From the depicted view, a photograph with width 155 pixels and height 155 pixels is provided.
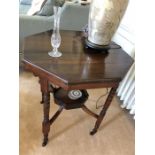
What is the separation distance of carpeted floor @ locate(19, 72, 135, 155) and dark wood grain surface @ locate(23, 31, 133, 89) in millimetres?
524

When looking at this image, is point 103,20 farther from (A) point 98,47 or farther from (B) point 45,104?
(B) point 45,104

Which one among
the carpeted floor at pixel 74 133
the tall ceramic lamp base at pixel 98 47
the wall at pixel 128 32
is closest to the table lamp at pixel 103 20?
the tall ceramic lamp base at pixel 98 47

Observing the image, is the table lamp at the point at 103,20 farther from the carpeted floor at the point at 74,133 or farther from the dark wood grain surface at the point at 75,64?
the carpeted floor at the point at 74,133

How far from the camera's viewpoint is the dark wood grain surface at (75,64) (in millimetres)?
1166

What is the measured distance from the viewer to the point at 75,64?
50.0 inches

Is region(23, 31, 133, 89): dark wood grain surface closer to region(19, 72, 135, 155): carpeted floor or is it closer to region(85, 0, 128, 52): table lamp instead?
region(85, 0, 128, 52): table lamp

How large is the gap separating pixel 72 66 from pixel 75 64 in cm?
3

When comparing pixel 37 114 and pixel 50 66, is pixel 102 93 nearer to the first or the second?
pixel 37 114

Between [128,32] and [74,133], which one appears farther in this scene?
[128,32]

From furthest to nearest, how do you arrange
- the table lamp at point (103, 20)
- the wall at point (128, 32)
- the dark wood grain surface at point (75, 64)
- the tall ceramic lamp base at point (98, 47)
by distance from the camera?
the wall at point (128, 32) → the tall ceramic lamp base at point (98, 47) → the table lamp at point (103, 20) → the dark wood grain surface at point (75, 64)

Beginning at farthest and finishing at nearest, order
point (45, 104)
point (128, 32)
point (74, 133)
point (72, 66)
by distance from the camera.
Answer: point (128, 32), point (74, 133), point (45, 104), point (72, 66)

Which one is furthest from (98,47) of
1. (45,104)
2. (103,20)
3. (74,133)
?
(74,133)

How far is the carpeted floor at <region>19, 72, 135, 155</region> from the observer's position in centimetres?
148

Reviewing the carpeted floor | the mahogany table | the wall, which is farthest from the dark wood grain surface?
the carpeted floor
